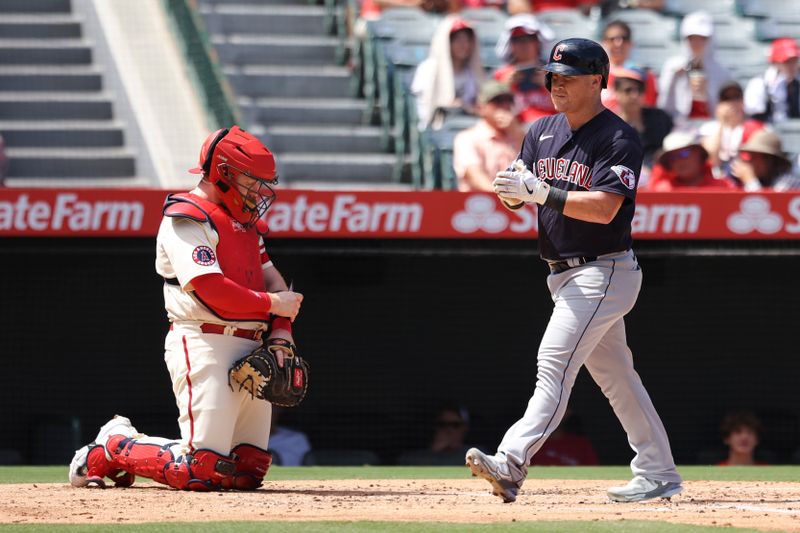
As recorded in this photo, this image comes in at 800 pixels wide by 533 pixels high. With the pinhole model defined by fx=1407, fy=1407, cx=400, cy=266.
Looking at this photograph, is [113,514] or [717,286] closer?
[113,514]

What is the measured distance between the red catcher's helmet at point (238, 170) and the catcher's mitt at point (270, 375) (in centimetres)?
53

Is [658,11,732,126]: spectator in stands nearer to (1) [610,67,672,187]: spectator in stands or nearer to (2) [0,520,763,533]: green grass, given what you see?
(1) [610,67,672,187]: spectator in stands

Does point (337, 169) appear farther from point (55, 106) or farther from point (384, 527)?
point (384, 527)

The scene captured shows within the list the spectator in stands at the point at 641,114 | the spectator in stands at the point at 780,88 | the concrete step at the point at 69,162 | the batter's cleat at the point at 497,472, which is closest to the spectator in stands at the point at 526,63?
the spectator in stands at the point at 641,114

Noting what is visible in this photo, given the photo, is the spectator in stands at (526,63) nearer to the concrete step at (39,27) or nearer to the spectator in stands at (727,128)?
the spectator in stands at (727,128)

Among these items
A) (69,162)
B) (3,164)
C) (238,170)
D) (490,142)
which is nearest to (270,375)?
(238,170)

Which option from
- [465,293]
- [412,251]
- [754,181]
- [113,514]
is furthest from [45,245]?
[754,181]

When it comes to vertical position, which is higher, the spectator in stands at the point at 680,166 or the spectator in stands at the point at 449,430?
the spectator in stands at the point at 680,166

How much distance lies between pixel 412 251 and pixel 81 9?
484 cm

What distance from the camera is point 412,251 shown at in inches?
316

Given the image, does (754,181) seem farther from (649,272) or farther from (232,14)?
(232,14)

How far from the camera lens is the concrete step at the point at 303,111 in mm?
10586

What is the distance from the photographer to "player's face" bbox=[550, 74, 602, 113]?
4.81 meters

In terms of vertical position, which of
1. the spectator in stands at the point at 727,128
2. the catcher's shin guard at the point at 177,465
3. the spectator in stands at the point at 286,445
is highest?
the spectator in stands at the point at 727,128
